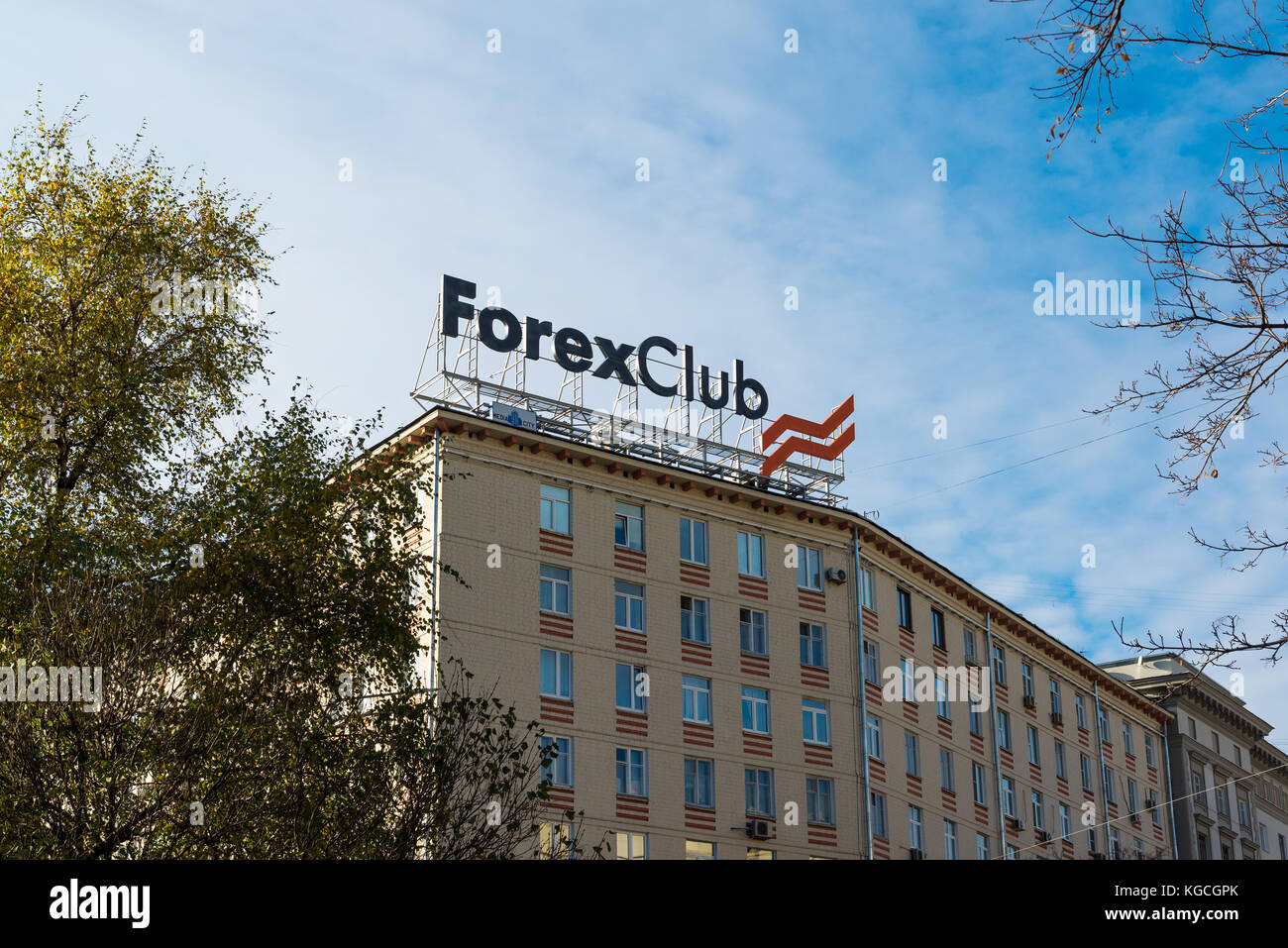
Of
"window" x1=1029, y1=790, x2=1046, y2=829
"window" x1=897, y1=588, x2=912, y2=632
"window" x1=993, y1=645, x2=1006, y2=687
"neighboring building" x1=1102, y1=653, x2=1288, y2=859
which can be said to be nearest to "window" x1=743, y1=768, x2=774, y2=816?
"window" x1=897, y1=588, x2=912, y2=632

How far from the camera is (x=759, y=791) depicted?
151 feet

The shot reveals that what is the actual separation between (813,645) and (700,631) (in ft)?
16.0

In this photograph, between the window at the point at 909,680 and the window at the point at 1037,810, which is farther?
the window at the point at 1037,810

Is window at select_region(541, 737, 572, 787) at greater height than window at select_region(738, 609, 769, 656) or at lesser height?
lesser

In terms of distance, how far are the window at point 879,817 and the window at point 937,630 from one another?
28.8 ft

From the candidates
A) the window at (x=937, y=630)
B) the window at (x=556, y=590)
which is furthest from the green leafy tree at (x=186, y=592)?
the window at (x=937, y=630)

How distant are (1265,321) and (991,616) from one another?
2056 inches

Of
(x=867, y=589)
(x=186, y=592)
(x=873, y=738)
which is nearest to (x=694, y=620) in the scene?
(x=873, y=738)

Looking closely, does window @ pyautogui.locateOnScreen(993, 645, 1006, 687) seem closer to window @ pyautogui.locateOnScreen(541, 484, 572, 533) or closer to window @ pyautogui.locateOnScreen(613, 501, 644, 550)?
window @ pyautogui.locateOnScreen(613, 501, 644, 550)

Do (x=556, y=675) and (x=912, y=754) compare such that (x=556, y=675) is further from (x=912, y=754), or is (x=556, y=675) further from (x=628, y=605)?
(x=912, y=754)

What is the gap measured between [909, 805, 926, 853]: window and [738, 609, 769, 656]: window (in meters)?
8.70

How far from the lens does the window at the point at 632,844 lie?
4206 centimetres

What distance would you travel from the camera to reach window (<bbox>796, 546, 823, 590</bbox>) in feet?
165

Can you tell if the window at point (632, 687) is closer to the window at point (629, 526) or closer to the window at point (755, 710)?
the window at point (755, 710)
